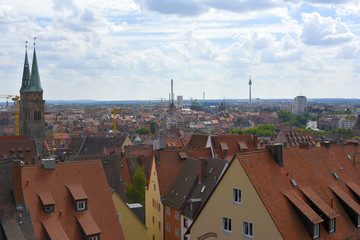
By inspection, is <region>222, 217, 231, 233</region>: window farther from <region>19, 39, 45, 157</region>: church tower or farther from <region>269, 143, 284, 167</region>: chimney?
<region>19, 39, 45, 157</region>: church tower

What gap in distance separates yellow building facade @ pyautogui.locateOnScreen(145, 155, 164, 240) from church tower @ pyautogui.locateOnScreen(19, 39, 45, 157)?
7600cm

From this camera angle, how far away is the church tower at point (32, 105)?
120m

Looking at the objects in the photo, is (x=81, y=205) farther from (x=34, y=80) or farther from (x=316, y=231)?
(x=34, y=80)

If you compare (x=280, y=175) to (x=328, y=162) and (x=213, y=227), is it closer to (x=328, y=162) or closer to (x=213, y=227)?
(x=213, y=227)

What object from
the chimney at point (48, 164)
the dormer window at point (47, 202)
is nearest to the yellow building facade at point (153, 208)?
the chimney at point (48, 164)

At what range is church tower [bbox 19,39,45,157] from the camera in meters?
120

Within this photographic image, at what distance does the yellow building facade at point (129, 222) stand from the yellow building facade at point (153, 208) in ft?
29.7

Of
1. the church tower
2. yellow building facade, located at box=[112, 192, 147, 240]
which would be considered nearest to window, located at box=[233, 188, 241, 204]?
yellow building facade, located at box=[112, 192, 147, 240]

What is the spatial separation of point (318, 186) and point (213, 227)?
7187 mm

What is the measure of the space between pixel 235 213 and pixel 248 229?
1200mm

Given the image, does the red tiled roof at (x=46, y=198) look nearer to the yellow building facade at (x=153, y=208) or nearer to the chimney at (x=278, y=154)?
the chimney at (x=278, y=154)

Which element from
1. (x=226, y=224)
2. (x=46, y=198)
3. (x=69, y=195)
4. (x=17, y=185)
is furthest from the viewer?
(x=69, y=195)

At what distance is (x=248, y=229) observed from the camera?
24562mm

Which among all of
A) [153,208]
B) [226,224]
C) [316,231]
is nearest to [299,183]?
[316,231]
